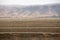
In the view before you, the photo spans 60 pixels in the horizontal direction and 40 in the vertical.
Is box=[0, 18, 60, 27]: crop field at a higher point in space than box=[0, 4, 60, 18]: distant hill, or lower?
lower

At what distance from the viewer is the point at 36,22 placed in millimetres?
963

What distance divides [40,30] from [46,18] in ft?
0.36

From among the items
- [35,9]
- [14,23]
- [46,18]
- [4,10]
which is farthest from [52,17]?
[4,10]

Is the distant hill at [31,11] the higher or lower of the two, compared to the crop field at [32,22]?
higher

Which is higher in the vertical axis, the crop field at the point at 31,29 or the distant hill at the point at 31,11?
the distant hill at the point at 31,11

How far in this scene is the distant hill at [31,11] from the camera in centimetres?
99

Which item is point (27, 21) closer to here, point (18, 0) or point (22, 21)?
point (22, 21)

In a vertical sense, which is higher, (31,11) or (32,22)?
(31,11)

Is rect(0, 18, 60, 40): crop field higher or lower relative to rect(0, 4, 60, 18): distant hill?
lower

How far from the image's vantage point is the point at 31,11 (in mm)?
1035

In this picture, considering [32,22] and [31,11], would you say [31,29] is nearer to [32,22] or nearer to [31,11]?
[32,22]

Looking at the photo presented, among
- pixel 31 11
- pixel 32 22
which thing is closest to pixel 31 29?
pixel 32 22

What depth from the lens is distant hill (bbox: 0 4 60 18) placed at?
0.99m

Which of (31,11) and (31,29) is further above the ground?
(31,11)
